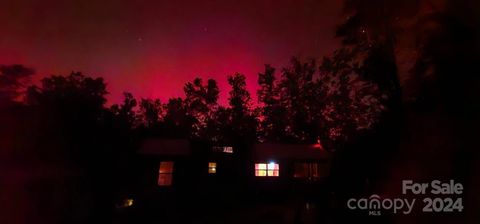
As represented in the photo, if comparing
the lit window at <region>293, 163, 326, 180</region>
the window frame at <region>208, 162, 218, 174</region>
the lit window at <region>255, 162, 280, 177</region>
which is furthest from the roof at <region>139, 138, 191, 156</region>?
the lit window at <region>293, 163, 326, 180</region>

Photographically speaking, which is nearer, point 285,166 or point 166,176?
point 166,176

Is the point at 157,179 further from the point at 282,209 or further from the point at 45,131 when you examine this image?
the point at 45,131

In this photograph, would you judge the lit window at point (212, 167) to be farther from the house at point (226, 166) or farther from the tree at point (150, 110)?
the tree at point (150, 110)

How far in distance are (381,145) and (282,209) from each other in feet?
19.1

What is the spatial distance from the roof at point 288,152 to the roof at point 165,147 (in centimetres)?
473

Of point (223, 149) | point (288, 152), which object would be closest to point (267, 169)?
point (288, 152)

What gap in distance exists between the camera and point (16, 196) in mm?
10070

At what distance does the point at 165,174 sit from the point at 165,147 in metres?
1.60

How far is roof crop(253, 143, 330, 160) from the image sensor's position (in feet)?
68.7

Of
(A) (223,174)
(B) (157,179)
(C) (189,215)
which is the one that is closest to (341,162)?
(C) (189,215)

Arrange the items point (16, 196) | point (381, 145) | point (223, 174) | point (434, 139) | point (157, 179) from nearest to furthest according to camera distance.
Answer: point (16, 196) → point (434, 139) → point (381, 145) → point (157, 179) → point (223, 174)

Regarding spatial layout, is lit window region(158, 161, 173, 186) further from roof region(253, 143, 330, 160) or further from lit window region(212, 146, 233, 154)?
roof region(253, 143, 330, 160)

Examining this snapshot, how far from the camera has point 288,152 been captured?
2178cm

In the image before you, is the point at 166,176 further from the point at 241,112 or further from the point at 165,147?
the point at 241,112
